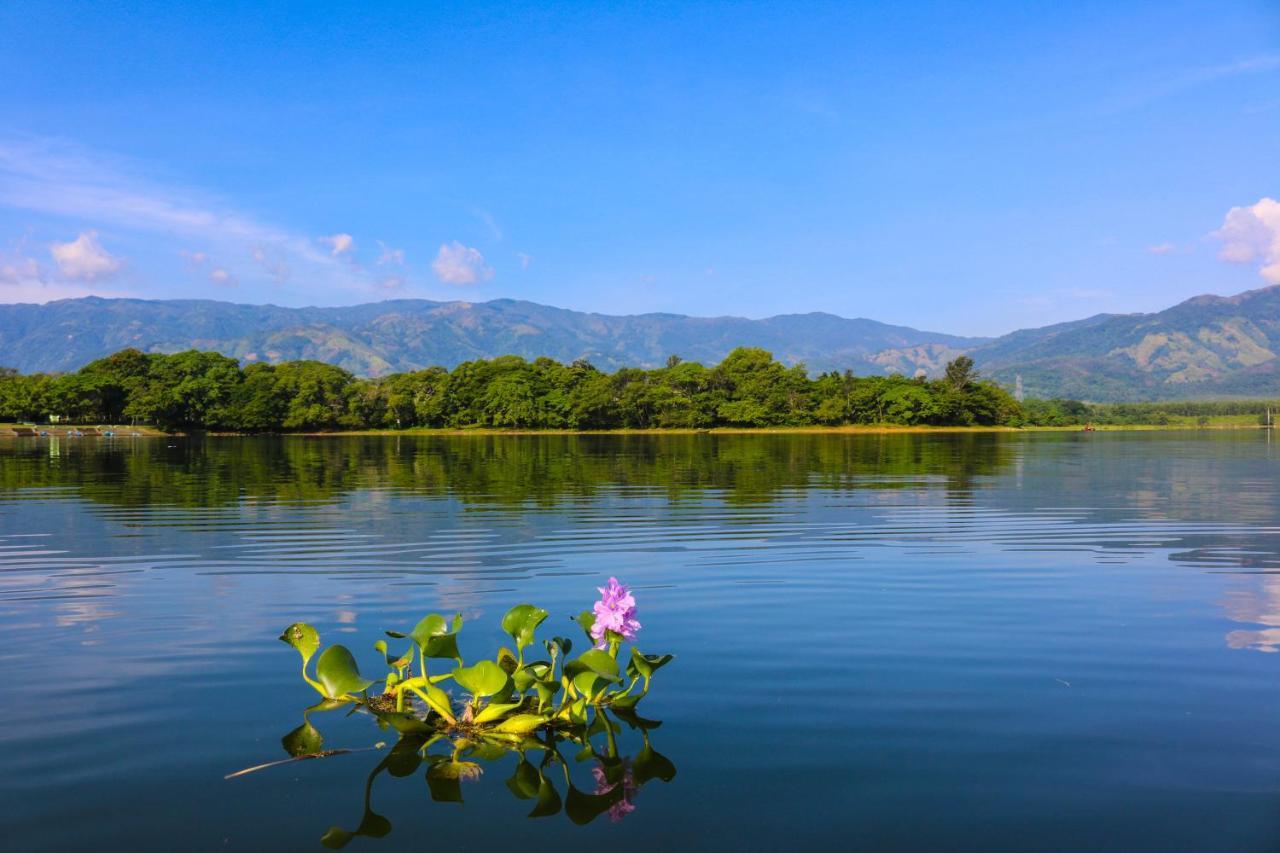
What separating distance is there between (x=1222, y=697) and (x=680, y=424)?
14143 centimetres

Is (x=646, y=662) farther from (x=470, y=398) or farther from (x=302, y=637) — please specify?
(x=470, y=398)

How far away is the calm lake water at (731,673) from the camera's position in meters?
6.53

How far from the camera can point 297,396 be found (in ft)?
476

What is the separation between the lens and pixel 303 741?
8023 millimetres

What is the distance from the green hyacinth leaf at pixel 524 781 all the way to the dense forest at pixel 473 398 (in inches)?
5531

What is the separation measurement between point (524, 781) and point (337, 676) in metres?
2.09

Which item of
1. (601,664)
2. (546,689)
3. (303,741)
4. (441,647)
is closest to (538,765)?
(546,689)

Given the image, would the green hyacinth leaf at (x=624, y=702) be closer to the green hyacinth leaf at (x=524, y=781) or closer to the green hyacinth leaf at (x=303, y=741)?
the green hyacinth leaf at (x=524, y=781)

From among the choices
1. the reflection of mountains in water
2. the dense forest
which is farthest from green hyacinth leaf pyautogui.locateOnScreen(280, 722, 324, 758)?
the dense forest

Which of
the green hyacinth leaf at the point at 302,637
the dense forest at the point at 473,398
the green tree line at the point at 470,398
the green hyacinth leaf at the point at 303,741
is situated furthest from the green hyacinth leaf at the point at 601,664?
the dense forest at the point at 473,398

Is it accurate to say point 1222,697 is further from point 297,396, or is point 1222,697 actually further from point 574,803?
point 297,396

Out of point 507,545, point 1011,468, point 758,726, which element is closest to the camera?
point 758,726

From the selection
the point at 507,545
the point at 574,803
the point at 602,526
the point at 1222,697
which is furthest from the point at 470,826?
the point at 602,526

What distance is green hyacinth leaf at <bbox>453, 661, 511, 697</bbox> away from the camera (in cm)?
784
